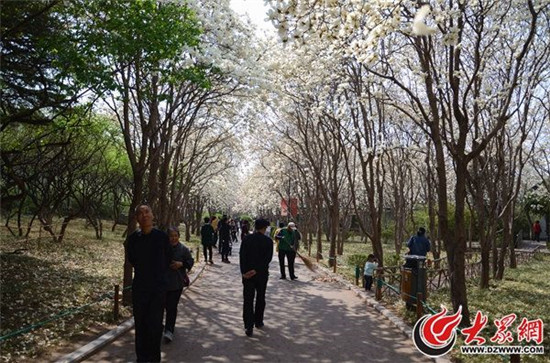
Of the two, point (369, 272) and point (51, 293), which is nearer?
point (51, 293)

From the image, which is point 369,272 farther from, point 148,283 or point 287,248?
point 148,283

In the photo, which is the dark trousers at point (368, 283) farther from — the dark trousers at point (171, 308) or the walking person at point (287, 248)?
the dark trousers at point (171, 308)

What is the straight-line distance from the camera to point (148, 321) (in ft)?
19.1

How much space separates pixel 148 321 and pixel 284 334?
2.82 meters

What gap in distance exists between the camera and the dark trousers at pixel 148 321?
5812mm

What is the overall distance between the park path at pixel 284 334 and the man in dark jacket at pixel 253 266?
389 millimetres

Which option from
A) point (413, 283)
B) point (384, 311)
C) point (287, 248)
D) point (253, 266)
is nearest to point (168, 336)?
point (253, 266)

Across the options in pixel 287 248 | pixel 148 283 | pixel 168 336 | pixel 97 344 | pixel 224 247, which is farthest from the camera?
pixel 224 247

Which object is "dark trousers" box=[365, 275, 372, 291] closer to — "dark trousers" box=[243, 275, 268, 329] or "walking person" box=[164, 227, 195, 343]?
"dark trousers" box=[243, 275, 268, 329]

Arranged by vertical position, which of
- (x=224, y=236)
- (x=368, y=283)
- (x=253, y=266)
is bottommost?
(x=368, y=283)

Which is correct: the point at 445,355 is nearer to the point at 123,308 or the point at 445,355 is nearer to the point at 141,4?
the point at 123,308

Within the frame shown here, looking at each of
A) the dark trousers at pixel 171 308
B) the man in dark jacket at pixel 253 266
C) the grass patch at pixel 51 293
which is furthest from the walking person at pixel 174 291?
the grass patch at pixel 51 293

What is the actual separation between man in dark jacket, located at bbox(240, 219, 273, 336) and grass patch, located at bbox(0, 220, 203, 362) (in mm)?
2298

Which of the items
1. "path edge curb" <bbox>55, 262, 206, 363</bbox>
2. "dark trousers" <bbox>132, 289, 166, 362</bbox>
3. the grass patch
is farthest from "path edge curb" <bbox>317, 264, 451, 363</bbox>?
the grass patch
